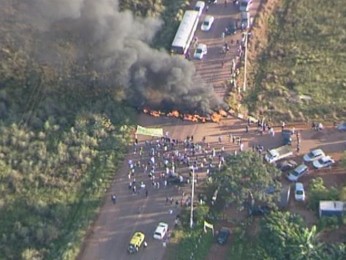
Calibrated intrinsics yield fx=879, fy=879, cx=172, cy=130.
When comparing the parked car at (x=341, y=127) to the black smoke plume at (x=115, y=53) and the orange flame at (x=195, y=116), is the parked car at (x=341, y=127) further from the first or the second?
the black smoke plume at (x=115, y=53)

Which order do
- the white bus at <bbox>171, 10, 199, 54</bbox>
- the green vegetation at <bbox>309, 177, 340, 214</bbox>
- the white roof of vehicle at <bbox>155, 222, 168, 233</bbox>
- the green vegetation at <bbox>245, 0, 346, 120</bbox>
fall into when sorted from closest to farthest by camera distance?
1. the white roof of vehicle at <bbox>155, 222, 168, 233</bbox>
2. the green vegetation at <bbox>309, 177, 340, 214</bbox>
3. the green vegetation at <bbox>245, 0, 346, 120</bbox>
4. the white bus at <bbox>171, 10, 199, 54</bbox>

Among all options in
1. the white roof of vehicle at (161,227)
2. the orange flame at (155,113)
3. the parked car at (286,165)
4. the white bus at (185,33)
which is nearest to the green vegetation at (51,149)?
the orange flame at (155,113)

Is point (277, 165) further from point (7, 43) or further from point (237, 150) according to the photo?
point (7, 43)

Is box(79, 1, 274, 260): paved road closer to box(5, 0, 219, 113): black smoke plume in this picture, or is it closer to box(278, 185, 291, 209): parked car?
box(5, 0, 219, 113): black smoke plume

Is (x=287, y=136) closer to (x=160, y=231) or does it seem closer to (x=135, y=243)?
(x=160, y=231)

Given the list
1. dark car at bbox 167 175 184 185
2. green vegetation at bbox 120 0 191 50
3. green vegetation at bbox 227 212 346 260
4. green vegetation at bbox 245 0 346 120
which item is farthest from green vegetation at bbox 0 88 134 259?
green vegetation at bbox 245 0 346 120

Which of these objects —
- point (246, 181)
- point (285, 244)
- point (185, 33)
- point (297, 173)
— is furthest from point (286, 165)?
point (185, 33)

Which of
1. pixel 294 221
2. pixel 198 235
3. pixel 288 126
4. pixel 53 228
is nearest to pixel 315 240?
pixel 294 221
